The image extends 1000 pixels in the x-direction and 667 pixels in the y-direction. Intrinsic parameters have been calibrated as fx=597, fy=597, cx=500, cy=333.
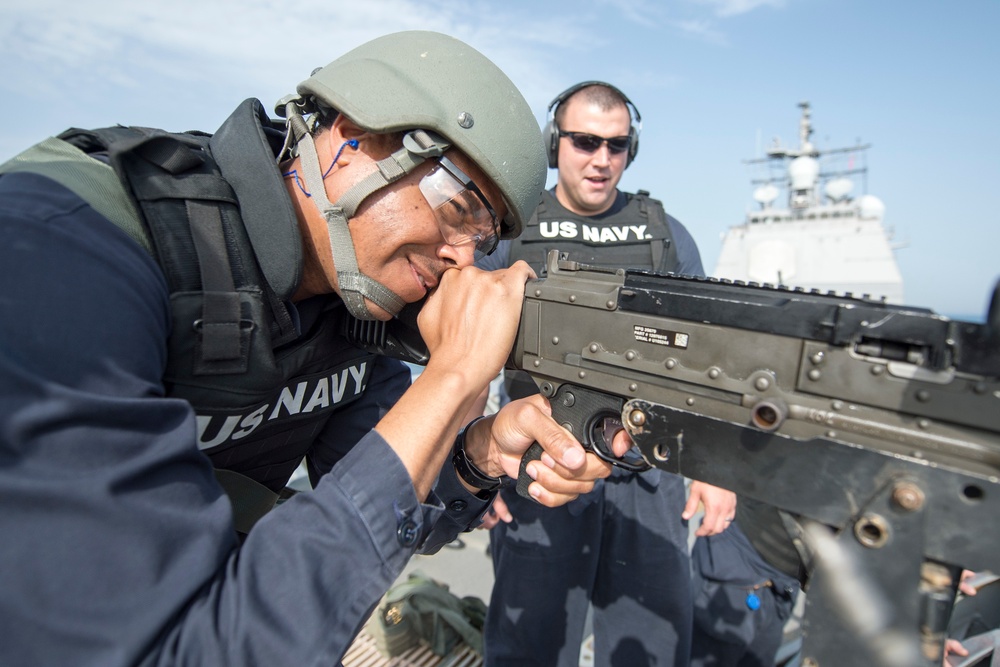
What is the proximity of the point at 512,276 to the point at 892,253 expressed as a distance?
1616 centimetres

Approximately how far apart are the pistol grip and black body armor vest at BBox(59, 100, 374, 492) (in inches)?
31.6

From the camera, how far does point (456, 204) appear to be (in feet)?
6.16

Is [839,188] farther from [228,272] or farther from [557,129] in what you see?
[228,272]

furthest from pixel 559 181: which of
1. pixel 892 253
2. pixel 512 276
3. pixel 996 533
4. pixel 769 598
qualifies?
pixel 892 253

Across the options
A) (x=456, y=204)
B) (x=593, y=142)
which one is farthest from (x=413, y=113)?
(x=593, y=142)

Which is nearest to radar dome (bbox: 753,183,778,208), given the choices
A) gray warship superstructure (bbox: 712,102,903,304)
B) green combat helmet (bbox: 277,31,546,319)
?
gray warship superstructure (bbox: 712,102,903,304)

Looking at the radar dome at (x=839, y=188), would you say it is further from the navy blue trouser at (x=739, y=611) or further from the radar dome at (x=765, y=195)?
the navy blue trouser at (x=739, y=611)

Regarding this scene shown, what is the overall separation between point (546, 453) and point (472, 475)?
33 centimetres

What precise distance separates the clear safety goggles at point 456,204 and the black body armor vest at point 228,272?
1.41ft

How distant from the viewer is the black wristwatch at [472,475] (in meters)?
2.22

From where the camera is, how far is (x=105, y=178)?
1380 millimetres

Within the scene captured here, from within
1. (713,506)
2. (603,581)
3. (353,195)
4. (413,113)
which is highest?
A: (413,113)

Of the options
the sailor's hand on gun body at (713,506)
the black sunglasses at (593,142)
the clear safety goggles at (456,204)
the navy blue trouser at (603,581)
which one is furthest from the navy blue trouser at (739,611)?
the clear safety goggles at (456,204)

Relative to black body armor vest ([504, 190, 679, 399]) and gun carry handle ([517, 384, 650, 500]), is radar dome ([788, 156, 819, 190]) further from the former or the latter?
gun carry handle ([517, 384, 650, 500])
